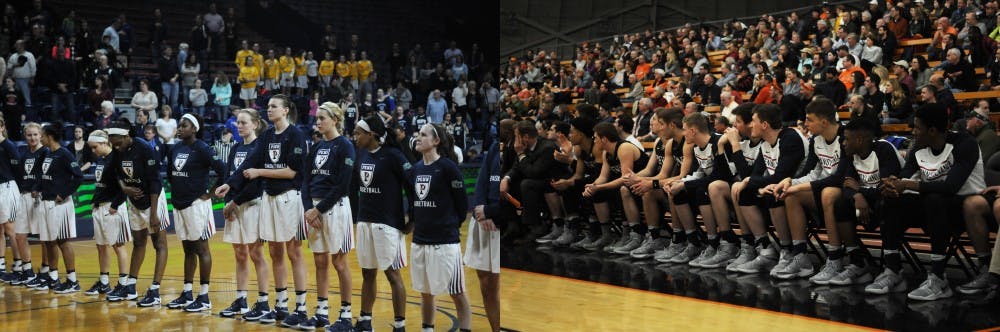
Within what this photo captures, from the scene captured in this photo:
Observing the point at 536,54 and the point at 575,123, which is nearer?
the point at 575,123

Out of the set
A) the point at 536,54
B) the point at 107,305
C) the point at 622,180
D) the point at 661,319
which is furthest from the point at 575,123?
the point at 536,54

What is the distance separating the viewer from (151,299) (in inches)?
295

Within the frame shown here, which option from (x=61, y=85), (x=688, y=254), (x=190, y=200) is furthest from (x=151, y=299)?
(x=61, y=85)

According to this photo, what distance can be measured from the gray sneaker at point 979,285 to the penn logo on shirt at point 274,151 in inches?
185

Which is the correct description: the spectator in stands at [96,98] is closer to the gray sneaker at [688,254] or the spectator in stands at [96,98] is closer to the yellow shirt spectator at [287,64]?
the yellow shirt spectator at [287,64]

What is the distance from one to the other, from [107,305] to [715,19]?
57.5 ft

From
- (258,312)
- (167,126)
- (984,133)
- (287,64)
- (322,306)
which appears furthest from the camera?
(287,64)

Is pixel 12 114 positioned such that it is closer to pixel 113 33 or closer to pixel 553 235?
pixel 113 33

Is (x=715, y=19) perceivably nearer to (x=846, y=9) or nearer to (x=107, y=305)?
(x=846, y=9)

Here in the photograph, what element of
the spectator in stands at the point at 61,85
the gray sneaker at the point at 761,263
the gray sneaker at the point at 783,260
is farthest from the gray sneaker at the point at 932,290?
the spectator in stands at the point at 61,85

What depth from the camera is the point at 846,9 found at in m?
17.6

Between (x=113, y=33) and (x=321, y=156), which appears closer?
(x=321, y=156)

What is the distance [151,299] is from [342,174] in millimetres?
2329

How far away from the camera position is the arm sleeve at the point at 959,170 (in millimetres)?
6438
